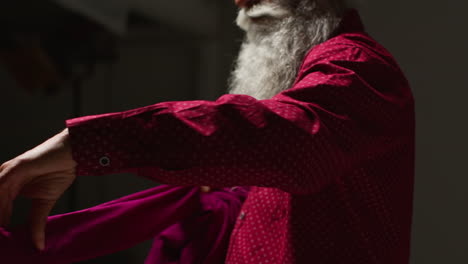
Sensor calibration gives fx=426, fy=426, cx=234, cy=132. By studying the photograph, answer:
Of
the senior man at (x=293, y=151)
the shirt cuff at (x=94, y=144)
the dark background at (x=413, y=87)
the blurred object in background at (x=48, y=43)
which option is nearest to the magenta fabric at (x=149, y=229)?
the senior man at (x=293, y=151)

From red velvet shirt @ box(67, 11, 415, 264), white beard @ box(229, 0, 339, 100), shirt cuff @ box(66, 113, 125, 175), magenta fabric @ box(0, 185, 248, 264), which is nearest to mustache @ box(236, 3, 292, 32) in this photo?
white beard @ box(229, 0, 339, 100)

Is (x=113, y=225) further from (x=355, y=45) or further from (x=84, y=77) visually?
(x=84, y=77)

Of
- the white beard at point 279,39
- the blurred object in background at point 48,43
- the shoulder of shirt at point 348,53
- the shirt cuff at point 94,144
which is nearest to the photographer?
the shirt cuff at point 94,144

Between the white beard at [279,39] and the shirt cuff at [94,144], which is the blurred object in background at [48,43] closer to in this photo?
the white beard at [279,39]

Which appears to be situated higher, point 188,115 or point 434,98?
point 188,115

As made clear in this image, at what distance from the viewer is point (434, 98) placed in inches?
50.2

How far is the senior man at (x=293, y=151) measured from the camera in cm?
39

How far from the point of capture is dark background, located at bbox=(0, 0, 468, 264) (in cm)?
93

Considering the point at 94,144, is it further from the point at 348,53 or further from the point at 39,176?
the point at 348,53

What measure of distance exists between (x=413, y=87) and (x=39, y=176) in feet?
3.88

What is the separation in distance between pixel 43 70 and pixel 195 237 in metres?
0.51

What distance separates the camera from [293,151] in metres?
0.40

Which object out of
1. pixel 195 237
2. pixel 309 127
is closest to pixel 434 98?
pixel 195 237

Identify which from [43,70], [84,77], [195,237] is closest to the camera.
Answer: [195,237]
